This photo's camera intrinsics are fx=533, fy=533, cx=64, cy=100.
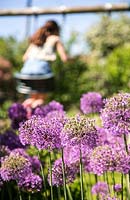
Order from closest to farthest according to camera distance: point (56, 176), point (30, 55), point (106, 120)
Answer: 1. point (106, 120)
2. point (56, 176)
3. point (30, 55)

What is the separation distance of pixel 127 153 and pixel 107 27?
16.6 m

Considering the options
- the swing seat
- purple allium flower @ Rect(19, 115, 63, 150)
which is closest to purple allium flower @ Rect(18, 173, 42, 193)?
purple allium flower @ Rect(19, 115, 63, 150)

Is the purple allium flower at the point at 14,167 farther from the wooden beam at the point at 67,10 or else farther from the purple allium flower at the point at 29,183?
the wooden beam at the point at 67,10

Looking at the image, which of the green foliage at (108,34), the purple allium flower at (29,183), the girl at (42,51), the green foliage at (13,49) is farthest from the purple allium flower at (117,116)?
the green foliage at (108,34)

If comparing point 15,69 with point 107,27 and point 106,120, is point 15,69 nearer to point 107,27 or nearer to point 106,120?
point 107,27

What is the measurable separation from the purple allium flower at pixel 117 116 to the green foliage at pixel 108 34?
52.4 feet

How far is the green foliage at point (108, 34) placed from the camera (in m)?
18.3

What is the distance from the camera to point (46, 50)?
24.9 ft

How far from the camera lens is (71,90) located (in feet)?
49.2

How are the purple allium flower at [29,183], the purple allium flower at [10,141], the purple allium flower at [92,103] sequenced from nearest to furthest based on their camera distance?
the purple allium flower at [29,183] → the purple allium flower at [10,141] → the purple allium flower at [92,103]

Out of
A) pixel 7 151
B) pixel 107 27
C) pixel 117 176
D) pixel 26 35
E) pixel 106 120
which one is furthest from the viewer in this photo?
pixel 107 27

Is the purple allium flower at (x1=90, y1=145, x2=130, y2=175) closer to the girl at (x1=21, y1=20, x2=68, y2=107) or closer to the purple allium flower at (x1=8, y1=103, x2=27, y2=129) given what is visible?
the purple allium flower at (x1=8, y1=103, x2=27, y2=129)

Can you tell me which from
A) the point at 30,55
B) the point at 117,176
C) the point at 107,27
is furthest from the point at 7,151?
the point at 107,27

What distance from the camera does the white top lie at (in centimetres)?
754
